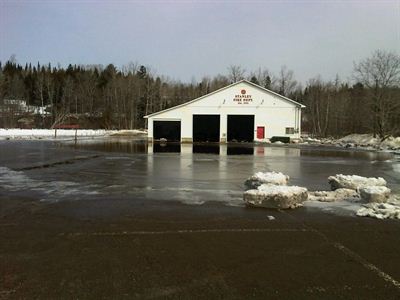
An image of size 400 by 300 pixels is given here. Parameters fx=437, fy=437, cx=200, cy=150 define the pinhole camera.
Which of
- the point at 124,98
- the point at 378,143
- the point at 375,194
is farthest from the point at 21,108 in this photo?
the point at 375,194

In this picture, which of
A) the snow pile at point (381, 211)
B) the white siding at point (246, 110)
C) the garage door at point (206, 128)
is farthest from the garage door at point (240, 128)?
the snow pile at point (381, 211)

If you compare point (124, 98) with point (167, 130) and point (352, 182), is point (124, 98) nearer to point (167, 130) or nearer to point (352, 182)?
point (167, 130)

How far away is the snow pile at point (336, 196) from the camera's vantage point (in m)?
11.3

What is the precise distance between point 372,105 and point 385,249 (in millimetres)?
57819

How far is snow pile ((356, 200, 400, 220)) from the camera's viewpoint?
9.22 metres

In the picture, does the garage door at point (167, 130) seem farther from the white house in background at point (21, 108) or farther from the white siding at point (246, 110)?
the white house in background at point (21, 108)

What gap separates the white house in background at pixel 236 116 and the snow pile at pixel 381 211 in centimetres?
4830

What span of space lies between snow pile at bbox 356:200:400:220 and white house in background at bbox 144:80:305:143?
48.3 meters

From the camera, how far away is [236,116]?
6159 centimetres

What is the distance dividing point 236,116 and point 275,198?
170 ft

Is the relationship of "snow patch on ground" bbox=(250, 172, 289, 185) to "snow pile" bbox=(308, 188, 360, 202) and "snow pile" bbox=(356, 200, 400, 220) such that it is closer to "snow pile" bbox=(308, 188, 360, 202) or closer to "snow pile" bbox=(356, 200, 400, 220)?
"snow pile" bbox=(308, 188, 360, 202)

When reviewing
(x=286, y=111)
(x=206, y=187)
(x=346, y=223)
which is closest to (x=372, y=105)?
(x=286, y=111)

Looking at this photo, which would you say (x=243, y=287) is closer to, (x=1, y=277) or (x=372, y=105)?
(x=1, y=277)

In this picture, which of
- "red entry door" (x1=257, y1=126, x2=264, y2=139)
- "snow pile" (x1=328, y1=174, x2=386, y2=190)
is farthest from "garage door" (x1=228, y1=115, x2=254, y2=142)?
"snow pile" (x1=328, y1=174, x2=386, y2=190)
